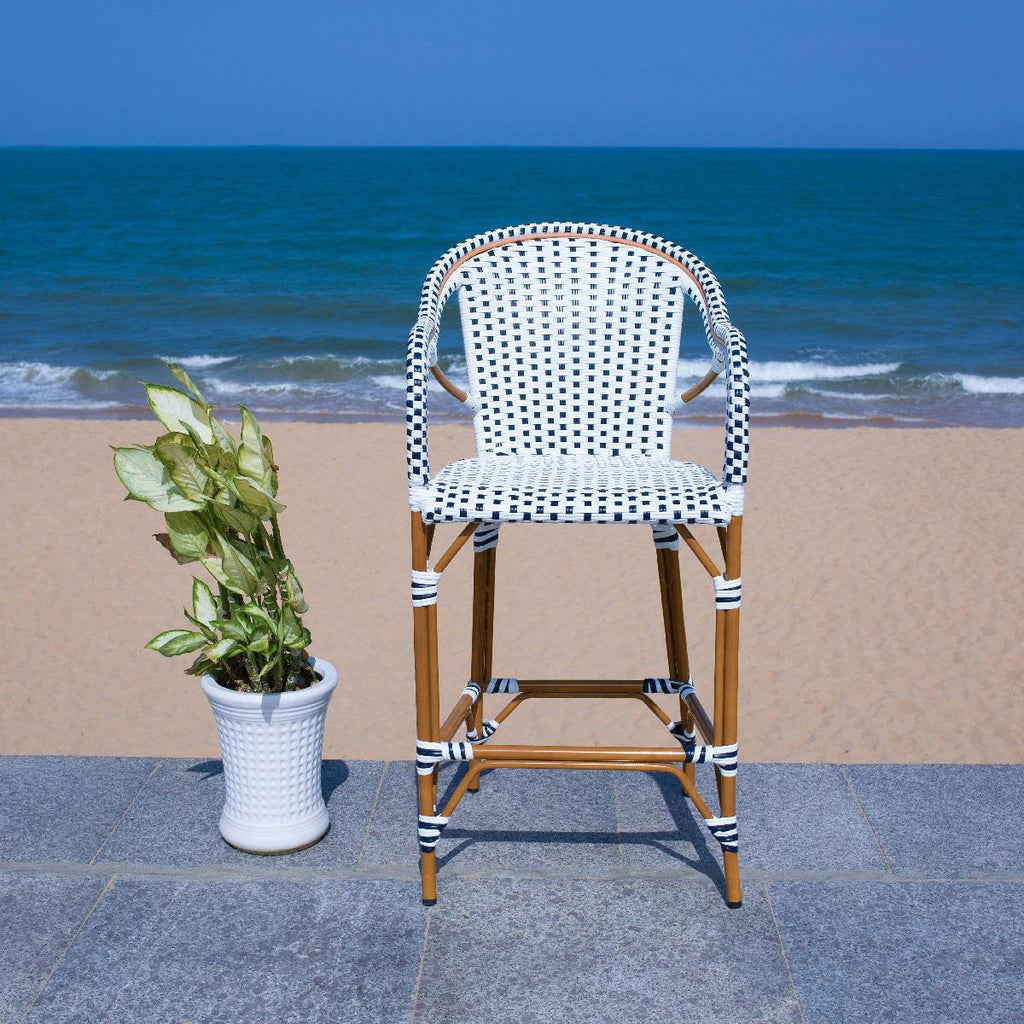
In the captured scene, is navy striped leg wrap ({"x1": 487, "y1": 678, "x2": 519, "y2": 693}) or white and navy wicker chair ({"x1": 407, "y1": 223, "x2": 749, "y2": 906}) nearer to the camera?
white and navy wicker chair ({"x1": 407, "y1": 223, "x2": 749, "y2": 906})

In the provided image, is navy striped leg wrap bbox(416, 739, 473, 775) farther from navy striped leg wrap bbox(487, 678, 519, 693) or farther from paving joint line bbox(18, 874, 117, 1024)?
paving joint line bbox(18, 874, 117, 1024)

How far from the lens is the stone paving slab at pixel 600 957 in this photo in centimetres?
182

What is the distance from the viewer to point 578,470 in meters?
2.20

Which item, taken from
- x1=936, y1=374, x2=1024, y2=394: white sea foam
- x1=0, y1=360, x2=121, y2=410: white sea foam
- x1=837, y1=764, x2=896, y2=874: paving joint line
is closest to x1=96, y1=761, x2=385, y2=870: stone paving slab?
x1=837, y1=764, x2=896, y2=874: paving joint line

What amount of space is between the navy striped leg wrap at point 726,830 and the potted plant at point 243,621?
0.71 meters

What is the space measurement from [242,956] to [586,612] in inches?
134

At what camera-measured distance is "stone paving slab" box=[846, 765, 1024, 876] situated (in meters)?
2.20

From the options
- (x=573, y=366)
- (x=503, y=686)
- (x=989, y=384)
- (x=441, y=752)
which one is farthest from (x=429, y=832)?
(x=989, y=384)

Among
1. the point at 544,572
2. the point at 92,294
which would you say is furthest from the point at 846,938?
the point at 92,294

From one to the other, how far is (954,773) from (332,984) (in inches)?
53.9

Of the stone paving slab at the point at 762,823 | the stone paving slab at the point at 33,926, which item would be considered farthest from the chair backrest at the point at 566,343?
the stone paving slab at the point at 33,926

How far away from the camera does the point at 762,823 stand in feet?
7.63

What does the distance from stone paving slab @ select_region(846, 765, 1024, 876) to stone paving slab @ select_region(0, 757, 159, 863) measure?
147 cm

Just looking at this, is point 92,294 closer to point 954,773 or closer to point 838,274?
point 838,274
